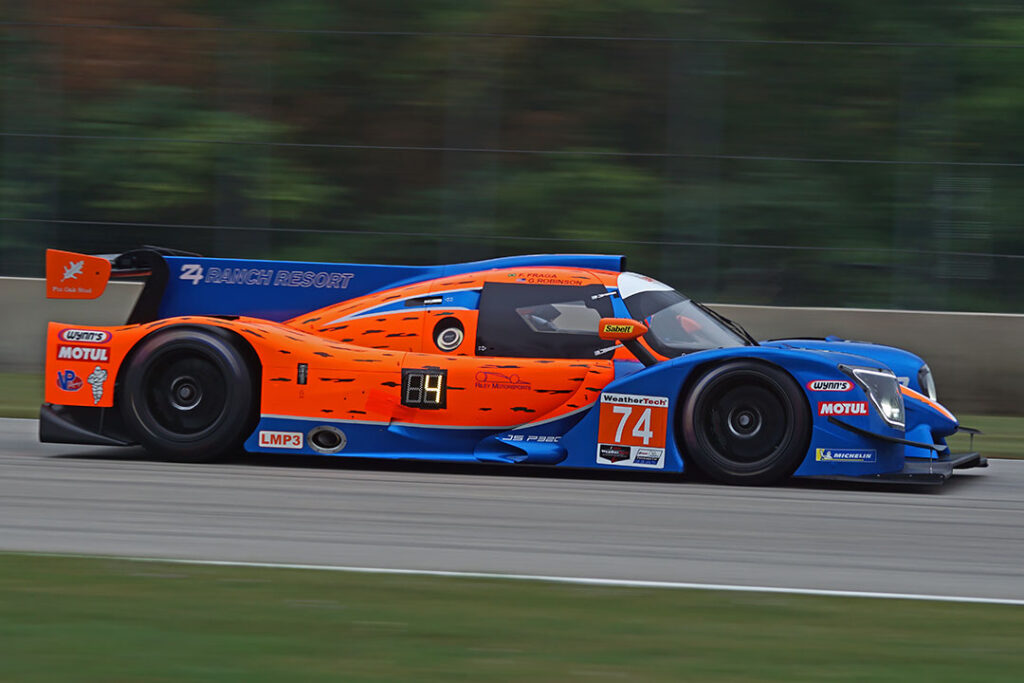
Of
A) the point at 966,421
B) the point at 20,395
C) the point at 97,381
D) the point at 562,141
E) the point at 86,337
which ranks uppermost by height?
the point at 562,141

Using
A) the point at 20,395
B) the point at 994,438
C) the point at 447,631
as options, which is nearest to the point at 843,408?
the point at 447,631

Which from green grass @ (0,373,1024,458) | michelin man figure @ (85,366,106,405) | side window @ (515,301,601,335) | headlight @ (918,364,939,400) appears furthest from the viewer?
green grass @ (0,373,1024,458)

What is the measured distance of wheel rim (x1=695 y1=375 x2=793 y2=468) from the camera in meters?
7.59

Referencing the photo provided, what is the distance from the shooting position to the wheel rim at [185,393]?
27.1 ft

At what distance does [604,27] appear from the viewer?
15203 mm

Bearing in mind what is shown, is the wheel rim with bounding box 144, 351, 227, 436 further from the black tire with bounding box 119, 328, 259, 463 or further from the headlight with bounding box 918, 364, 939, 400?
the headlight with bounding box 918, 364, 939, 400

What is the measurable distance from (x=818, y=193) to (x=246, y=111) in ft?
22.1

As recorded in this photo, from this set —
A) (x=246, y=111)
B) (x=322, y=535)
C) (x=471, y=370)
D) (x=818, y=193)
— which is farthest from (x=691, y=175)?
(x=322, y=535)

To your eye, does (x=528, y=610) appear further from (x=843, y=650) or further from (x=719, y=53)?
(x=719, y=53)

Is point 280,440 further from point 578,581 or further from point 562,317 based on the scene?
point 578,581

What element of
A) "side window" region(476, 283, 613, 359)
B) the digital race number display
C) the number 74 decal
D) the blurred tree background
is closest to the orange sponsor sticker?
the digital race number display

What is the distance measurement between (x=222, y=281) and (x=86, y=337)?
95 centimetres

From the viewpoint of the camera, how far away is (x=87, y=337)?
27.7 feet

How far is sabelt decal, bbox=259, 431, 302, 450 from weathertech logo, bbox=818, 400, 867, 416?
3.16 metres
